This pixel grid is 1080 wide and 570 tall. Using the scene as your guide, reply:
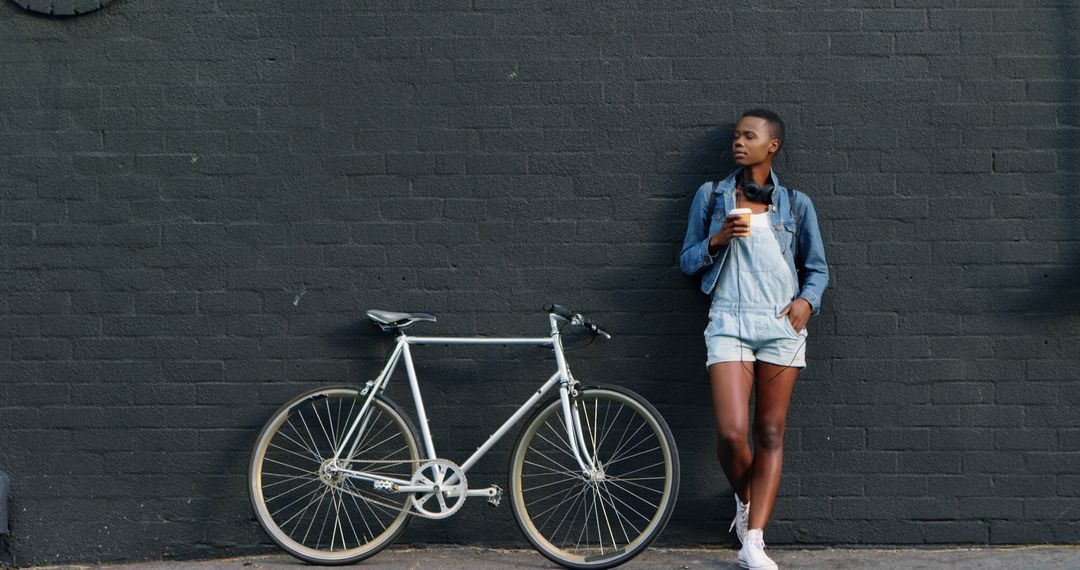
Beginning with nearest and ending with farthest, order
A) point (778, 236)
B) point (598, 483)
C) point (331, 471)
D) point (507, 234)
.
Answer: point (778, 236) → point (331, 471) → point (598, 483) → point (507, 234)

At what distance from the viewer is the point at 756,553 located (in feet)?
17.2

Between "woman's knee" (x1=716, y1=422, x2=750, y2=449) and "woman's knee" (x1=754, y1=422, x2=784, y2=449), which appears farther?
"woman's knee" (x1=754, y1=422, x2=784, y2=449)

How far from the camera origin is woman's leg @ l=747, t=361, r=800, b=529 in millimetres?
5277

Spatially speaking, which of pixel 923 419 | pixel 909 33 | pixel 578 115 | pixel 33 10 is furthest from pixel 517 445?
pixel 33 10

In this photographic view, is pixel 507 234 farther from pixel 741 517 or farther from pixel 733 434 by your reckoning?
pixel 741 517

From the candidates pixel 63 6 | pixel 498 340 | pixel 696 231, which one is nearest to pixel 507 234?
pixel 498 340

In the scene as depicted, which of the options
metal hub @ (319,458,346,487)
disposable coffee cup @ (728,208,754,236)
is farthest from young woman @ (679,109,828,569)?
metal hub @ (319,458,346,487)

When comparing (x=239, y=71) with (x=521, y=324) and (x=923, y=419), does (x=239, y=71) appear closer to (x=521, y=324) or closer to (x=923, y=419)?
(x=521, y=324)

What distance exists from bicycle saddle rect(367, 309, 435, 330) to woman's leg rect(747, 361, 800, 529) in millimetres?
1622

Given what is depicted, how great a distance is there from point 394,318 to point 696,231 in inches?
59.3

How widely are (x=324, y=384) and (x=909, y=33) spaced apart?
3.40 meters

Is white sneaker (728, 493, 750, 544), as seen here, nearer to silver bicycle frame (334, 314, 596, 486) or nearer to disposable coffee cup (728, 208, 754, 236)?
silver bicycle frame (334, 314, 596, 486)

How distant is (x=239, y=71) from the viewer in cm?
570

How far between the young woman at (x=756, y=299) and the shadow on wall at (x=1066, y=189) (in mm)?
1134
